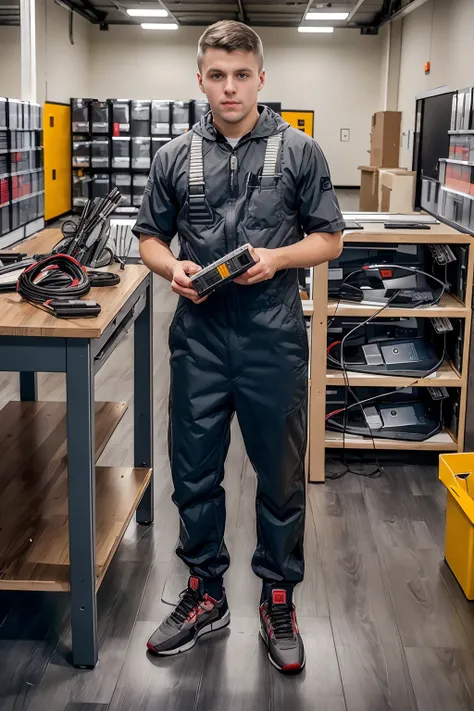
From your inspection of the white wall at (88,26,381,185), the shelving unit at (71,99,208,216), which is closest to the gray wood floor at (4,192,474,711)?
the shelving unit at (71,99,208,216)

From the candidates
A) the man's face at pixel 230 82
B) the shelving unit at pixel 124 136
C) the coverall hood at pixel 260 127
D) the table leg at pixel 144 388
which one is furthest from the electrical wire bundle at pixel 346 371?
the shelving unit at pixel 124 136

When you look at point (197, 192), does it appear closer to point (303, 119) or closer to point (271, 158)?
point (271, 158)

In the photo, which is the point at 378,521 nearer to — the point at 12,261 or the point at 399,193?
the point at 12,261

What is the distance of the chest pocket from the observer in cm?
198

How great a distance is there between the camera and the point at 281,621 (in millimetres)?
A: 2215

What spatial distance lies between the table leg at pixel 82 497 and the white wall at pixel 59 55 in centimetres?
1230

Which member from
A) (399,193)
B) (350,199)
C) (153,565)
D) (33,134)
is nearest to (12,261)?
(153,565)

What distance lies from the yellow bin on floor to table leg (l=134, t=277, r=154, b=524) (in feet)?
3.27

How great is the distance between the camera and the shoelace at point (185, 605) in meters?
2.25

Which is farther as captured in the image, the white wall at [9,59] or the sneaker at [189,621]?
the white wall at [9,59]

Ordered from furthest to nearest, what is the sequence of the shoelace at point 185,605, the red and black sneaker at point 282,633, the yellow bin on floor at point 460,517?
the yellow bin on floor at point 460,517
the shoelace at point 185,605
the red and black sneaker at point 282,633

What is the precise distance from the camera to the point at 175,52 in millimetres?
17672

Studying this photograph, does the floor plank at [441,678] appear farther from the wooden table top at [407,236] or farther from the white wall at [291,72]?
the white wall at [291,72]

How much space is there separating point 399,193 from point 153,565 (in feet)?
28.6
